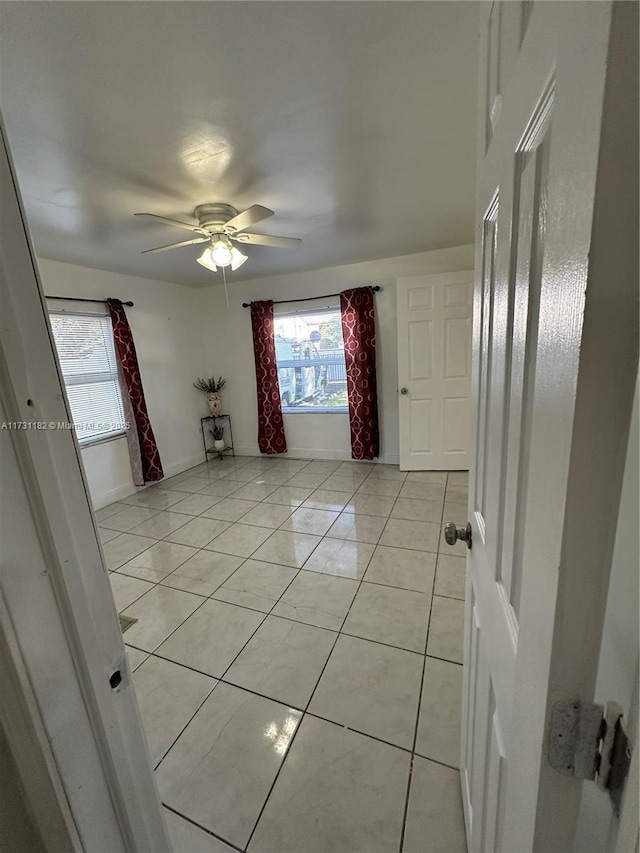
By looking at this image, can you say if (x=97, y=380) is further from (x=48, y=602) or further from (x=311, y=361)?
(x=48, y=602)

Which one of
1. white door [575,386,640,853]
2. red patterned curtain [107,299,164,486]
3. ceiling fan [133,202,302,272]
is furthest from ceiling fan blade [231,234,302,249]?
white door [575,386,640,853]

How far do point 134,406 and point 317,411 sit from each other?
6.90 ft

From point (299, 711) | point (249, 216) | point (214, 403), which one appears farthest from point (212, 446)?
point (299, 711)

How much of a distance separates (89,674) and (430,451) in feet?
11.7

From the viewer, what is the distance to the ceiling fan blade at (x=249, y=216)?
1.85 metres

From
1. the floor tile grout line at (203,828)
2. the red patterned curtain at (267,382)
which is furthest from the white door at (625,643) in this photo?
the red patterned curtain at (267,382)

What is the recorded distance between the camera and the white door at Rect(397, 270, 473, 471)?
3.42 m

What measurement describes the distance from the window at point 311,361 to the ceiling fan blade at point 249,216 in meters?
2.17

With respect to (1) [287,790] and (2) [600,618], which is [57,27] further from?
(1) [287,790]

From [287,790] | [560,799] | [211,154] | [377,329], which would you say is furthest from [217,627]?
[377,329]

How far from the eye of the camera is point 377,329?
13.0 ft

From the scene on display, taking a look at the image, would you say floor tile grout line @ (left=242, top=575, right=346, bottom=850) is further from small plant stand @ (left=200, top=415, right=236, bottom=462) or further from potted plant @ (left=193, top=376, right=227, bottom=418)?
potted plant @ (left=193, top=376, right=227, bottom=418)

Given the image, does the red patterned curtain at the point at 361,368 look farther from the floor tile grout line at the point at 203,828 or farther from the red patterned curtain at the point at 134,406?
the floor tile grout line at the point at 203,828

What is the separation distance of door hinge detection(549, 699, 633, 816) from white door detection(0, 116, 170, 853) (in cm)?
71
